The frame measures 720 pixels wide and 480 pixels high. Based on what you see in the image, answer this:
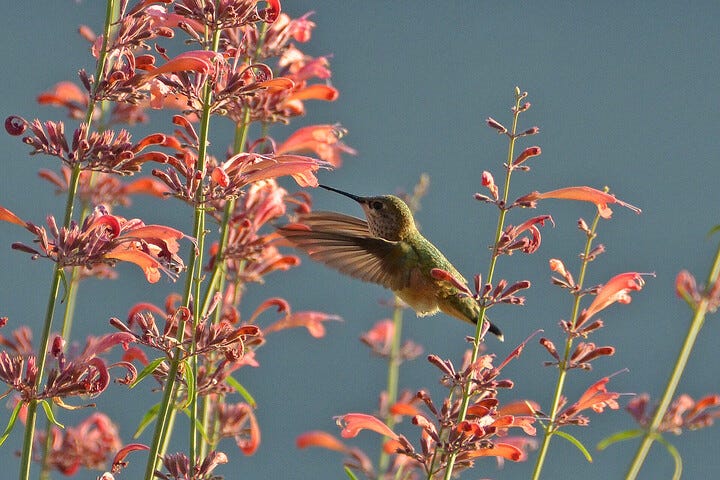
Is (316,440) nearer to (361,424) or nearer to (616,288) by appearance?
(361,424)

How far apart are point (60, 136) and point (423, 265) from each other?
2010mm

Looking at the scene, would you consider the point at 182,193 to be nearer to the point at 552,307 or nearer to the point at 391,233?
the point at 391,233

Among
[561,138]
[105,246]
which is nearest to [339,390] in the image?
[561,138]

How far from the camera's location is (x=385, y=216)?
15.4ft

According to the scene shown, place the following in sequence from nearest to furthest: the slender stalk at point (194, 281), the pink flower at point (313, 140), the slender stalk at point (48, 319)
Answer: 1. the slender stalk at point (48, 319)
2. the slender stalk at point (194, 281)
3. the pink flower at point (313, 140)

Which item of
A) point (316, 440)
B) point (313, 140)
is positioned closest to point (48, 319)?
point (313, 140)

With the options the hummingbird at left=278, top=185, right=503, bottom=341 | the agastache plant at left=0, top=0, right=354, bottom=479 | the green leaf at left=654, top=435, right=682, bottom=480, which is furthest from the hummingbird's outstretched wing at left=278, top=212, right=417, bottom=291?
the green leaf at left=654, top=435, right=682, bottom=480

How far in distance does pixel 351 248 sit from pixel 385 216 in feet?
1.09

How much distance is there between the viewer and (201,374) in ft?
11.8

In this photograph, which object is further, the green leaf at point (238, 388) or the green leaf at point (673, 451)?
the green leaf at point (673, 451)

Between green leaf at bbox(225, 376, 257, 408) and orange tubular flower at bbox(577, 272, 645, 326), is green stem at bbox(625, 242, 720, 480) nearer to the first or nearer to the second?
orange tubular flower at bbox(577, 272, 645, 326)

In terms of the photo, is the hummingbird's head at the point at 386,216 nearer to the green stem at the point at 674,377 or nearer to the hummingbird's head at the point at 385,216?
the hummingbird's head at the point at 385,216

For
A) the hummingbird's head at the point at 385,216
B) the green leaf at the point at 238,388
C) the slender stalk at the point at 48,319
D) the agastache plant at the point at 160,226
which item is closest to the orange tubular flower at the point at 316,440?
the hummingbird's head at the point at 385,216

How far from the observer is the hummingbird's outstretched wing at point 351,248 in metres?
4.27
